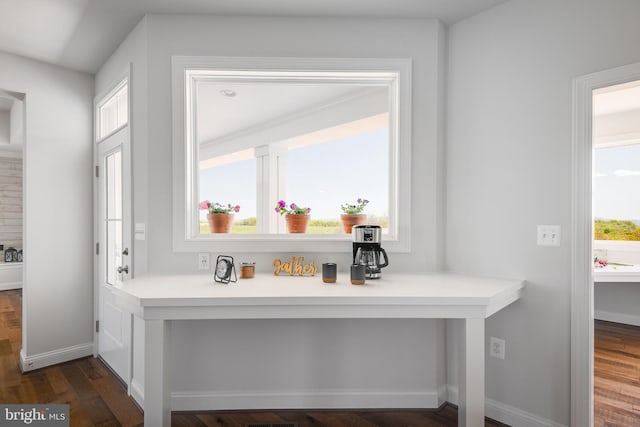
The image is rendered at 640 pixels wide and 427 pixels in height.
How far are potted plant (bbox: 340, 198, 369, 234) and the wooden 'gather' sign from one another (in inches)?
14.4

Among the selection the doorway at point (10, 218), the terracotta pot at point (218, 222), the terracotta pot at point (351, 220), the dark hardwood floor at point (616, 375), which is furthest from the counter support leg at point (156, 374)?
the doorway at point (10, 218)

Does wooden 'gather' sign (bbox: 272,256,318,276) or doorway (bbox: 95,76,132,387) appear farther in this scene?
doorway (bbox: 95,76,132,387)

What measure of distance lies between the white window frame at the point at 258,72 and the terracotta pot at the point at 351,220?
91 mm

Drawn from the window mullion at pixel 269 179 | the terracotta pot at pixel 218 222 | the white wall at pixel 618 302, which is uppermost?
the window mullion at pixel 269 179

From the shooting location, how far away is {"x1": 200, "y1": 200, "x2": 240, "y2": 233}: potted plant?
229 centimetres

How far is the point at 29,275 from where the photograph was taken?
2844 mm

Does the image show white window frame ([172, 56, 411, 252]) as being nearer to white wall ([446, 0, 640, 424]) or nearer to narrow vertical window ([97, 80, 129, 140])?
white wall ([446, 0, 640, 424])

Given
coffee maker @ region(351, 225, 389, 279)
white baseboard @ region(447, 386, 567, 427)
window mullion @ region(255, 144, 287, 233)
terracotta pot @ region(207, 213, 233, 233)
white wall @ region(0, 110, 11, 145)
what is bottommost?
white baseboard @ region(447, 386, 567, 427)

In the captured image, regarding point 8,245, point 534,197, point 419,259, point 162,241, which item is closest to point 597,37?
point 534,197

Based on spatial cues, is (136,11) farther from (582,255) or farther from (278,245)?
(582,255)

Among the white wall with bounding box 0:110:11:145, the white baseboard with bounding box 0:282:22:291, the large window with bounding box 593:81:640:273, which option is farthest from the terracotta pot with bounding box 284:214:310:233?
the white baseboard with bounding box 0:282:22:291

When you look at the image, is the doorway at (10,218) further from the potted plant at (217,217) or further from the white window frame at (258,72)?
the potted plant at (217,217)

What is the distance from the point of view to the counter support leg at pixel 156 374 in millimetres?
1627

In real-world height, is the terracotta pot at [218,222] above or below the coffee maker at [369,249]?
above
